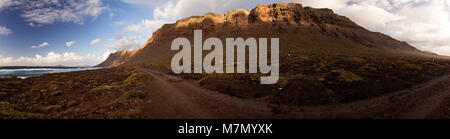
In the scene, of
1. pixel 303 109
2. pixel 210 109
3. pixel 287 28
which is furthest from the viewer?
pixel 287 28

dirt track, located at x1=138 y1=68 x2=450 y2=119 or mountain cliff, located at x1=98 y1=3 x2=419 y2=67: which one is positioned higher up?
mountain cliff, located at x1=98 y1=3 x2=419 y2=67

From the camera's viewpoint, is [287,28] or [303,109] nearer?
[303,109]

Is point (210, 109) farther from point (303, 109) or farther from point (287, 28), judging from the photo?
point (287, 28)

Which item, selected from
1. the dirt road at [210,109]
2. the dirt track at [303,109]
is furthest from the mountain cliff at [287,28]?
the dirt road at [210,109]

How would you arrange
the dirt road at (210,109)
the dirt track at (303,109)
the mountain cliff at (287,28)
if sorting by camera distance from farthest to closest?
the mountain cliff at (287,28)
the dirt road at (210,109)
the dirt track at (303,109)

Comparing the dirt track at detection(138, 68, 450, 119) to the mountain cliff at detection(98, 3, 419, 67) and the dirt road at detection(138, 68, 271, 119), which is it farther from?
the mountain cliff at detection(98, 3, 419, 67)

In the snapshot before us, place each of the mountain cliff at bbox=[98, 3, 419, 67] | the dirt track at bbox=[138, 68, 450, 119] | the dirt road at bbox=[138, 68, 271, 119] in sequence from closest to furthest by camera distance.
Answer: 1. the dirt track at bbox=[138, 68, 450, 119]
2. the dirt road at bbox=[138, 68, 271, 119]
3. the mountain cliff at bbox=[98, 3, 419, 67]

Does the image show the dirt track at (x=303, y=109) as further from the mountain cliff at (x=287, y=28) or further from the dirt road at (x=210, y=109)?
the mountain cliff at (x=287, y=28)

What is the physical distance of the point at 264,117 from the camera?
7.25m

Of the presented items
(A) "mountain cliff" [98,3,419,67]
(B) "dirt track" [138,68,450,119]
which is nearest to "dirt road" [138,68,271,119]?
(B) "dirt track" [138,68,450,119]

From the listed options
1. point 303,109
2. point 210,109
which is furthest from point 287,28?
point 210,109

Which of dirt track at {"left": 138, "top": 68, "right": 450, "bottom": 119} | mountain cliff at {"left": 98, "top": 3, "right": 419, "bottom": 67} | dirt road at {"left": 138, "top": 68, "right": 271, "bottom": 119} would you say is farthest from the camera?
mountain cliff at {"left": 98, "top": 3, "right": 419, "bottom": 67}
